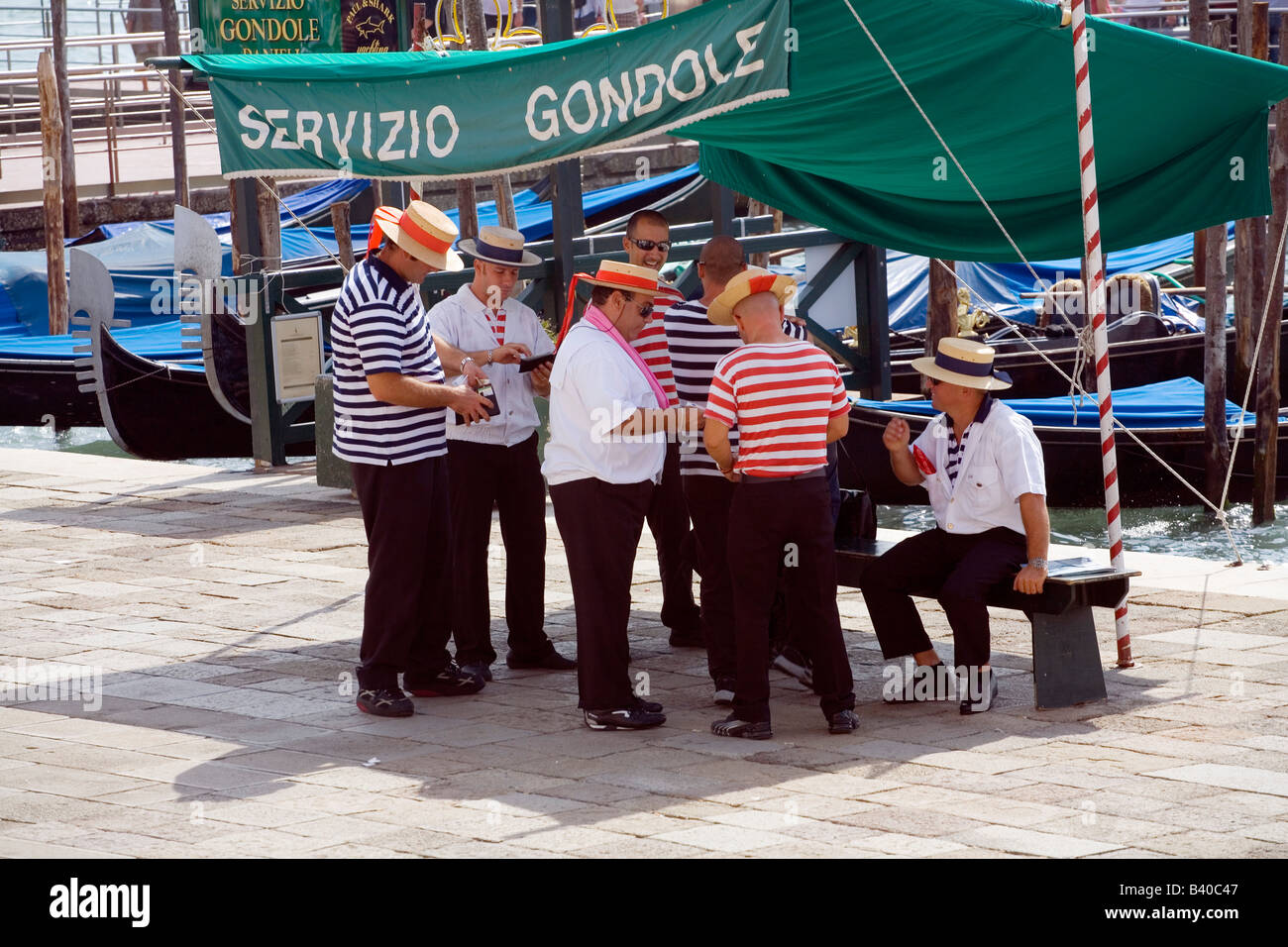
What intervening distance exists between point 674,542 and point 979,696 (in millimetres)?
1666

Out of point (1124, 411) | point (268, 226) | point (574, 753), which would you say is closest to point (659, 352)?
point (574, 753)

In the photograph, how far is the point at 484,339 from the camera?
22.9 ft

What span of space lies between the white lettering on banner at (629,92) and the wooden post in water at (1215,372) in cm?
530

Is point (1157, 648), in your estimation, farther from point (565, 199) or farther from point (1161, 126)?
point (565, 199)

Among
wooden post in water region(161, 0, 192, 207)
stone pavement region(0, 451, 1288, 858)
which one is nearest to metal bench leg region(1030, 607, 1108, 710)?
stone pavement region(0, 451, 1288, 858)

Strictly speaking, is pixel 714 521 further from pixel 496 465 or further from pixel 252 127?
pixel 252 127

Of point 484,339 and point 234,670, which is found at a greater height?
point 484,339

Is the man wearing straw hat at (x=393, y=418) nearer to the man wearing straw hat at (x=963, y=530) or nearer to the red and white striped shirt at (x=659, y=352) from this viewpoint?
the red and white striped shirt at (x=659, y=352)

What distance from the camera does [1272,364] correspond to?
11945 millimetres

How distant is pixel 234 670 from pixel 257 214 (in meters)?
6.18

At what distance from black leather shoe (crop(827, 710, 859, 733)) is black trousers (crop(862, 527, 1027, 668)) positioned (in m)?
0.52

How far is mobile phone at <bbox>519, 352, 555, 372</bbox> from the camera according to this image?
6.85 meters

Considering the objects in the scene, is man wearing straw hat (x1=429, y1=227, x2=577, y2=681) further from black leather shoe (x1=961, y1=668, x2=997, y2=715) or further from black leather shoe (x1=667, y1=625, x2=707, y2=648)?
black leather shoe (x1=961, y1=668, x2=997, y2=715)
